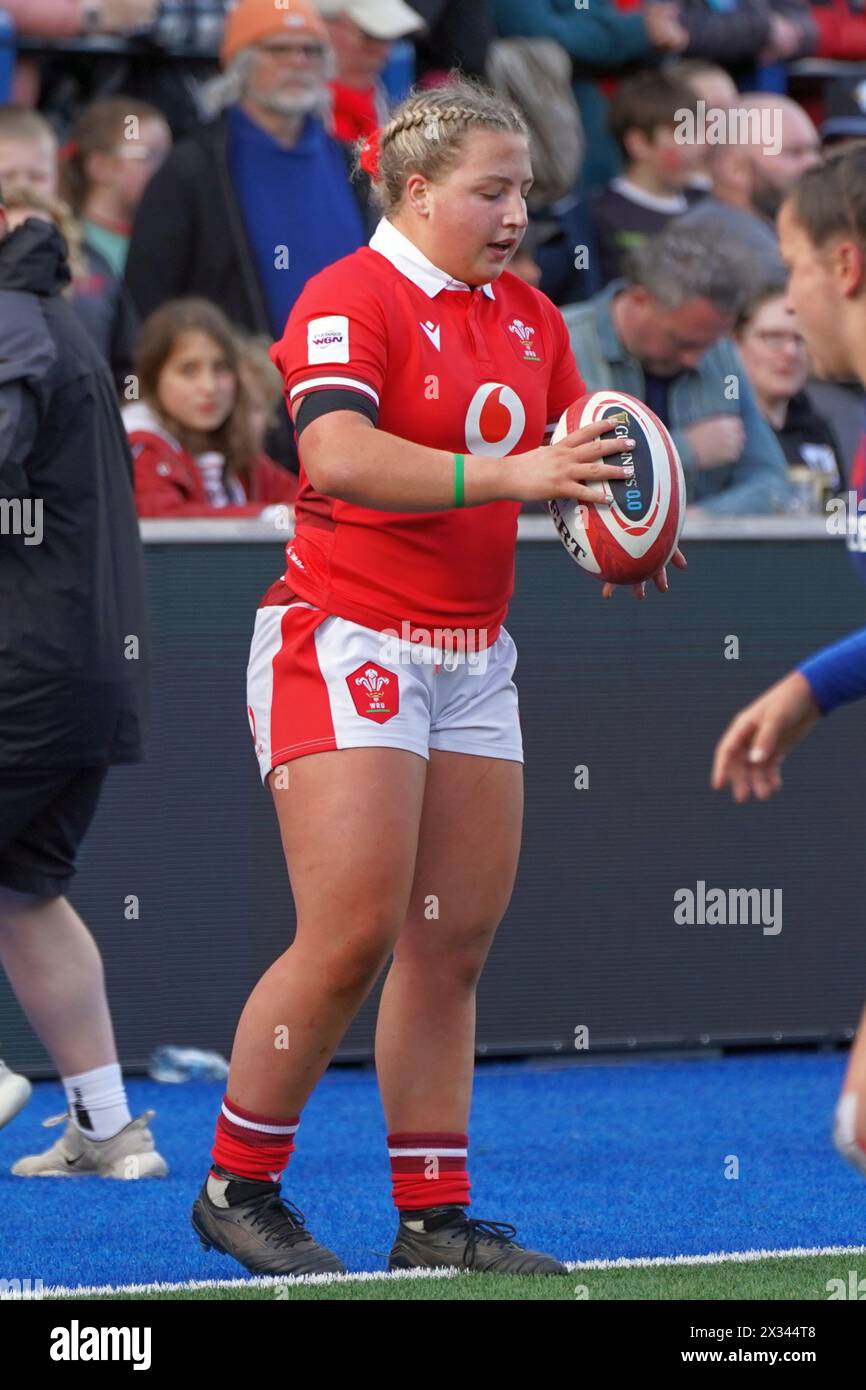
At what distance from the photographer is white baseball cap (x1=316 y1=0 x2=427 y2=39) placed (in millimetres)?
8867

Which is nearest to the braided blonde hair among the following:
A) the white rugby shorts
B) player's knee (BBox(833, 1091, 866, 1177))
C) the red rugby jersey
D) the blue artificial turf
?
the red rugby jersey

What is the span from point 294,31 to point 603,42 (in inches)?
88.6

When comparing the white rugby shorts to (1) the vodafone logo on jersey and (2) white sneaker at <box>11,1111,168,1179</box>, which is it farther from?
(2) white sneaker at <box>11,1111,168,1179</box>

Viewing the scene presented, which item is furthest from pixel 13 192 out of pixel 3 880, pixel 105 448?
pixel 3 880

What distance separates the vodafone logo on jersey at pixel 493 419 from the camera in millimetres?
4223

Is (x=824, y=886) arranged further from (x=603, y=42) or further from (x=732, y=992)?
(x=603, y=42)

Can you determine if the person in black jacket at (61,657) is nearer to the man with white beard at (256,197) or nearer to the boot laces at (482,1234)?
the boot laces at (482,1234)

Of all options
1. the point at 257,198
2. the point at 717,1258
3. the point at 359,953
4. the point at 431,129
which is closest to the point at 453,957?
the point at 359,953

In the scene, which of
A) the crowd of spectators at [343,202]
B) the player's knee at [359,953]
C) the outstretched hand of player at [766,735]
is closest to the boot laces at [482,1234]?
the player's knee at [359,953]

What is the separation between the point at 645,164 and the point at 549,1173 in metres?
5.17

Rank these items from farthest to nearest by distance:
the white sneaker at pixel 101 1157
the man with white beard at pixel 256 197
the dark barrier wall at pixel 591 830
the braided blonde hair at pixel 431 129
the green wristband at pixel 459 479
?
the man with white beard at pixel 256 197 → the dark barrier wall at pixel 591 830 → the white sneaker at pixel 101 1157 → the braided blonde hair at pixel 431 129 → the green wristband at pixel 459 479

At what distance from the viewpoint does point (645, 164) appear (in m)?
9.45

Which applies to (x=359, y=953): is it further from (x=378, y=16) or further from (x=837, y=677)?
(x=378, y=16)

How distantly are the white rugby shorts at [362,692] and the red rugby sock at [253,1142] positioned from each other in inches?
25.8
